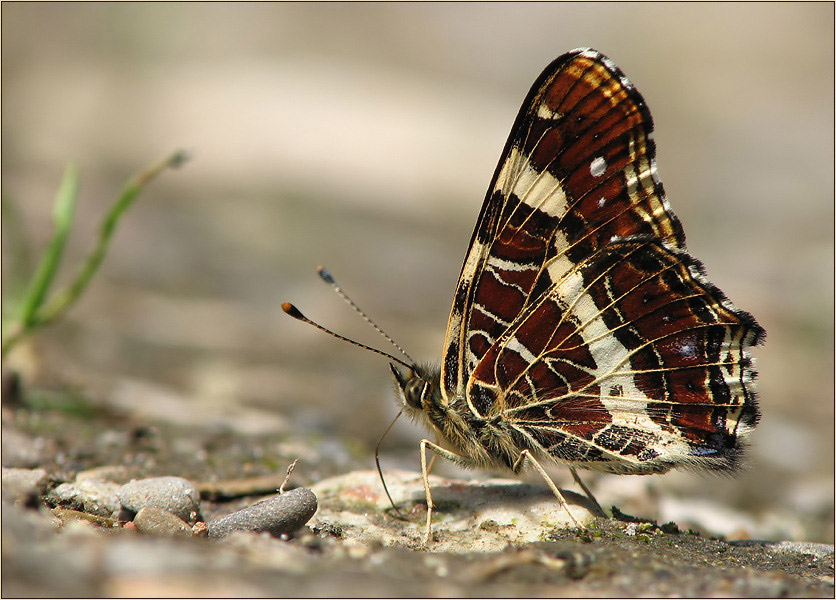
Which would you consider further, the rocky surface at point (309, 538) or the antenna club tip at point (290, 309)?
the antenna club tip at point (290, 309)

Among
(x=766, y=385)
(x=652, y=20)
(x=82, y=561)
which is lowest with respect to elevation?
(x=82, y=561)

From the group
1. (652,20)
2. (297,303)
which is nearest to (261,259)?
(297,303)

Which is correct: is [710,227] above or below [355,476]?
above

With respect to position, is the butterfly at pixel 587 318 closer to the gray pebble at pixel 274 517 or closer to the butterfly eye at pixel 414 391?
the butterfly eye at pixel 414 391

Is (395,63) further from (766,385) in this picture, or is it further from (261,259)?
(766,385)

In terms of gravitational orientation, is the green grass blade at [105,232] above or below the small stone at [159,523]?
above

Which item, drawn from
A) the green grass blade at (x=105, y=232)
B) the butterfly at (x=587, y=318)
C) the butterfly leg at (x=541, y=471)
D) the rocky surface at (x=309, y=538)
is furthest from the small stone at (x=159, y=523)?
the green grass blade at (x=105, y=232)

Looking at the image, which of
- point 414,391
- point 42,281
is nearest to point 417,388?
point 414,391
